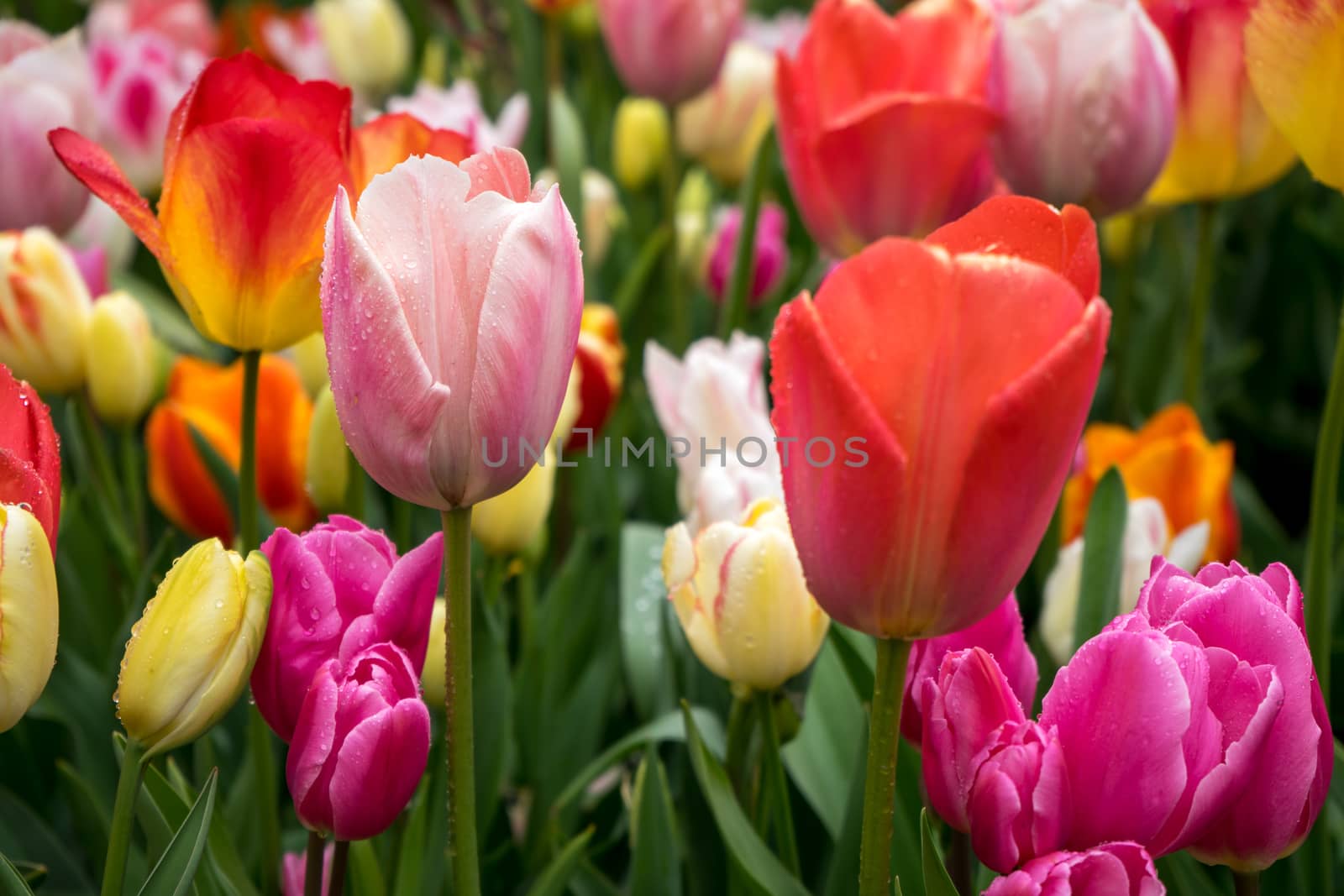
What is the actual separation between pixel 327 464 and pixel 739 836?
326 mm

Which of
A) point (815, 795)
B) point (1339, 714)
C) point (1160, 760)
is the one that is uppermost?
point (1160, 760)

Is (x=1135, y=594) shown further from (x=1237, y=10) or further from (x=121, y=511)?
(x=121, y=511)

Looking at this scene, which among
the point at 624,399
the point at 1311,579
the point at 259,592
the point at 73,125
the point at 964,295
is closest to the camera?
the point at 964,295

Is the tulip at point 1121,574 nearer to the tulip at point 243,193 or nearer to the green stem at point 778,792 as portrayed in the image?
the green stem at point 778,792

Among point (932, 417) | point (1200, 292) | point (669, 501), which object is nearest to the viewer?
point (932, 417)

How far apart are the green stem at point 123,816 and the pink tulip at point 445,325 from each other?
0.43ft

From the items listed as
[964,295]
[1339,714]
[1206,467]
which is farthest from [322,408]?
[1339,714]

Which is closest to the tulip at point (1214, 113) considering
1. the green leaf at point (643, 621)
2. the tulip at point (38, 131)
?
the green leaf at point (643, 621)

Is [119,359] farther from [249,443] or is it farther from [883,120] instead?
[883,120]

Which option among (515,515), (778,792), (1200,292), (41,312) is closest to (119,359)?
(41,312)

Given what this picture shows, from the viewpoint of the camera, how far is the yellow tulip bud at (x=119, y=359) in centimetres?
87

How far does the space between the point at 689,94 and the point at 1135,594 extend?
654 mm

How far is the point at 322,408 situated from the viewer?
744 millimetres

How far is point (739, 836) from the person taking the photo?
0.58m
